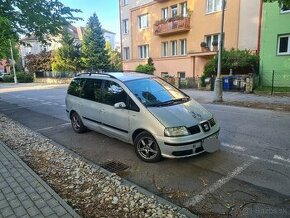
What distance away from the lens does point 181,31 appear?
79.7 ft

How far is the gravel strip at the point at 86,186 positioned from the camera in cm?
341

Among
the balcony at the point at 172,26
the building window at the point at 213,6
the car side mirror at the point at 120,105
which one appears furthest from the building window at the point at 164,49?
the car side mirror at the point at 120,105

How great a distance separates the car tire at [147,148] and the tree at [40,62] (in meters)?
43.0

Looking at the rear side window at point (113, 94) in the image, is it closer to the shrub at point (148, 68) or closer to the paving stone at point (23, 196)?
the paving stone at point (23, 196)

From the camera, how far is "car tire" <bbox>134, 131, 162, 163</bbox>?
4944 mm

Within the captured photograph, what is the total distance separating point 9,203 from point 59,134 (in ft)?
13.4

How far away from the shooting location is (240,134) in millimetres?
6852

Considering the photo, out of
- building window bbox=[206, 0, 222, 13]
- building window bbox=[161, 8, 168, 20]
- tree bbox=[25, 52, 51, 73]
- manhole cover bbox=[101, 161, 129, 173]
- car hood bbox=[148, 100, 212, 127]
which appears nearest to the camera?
car hood bbox=[148, 100, 212, 127]

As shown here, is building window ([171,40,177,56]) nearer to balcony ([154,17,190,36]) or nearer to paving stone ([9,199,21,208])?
balcony ([154,17,190,36])

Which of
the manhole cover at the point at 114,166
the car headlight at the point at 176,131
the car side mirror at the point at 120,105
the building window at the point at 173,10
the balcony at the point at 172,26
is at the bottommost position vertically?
the manhole cover at the point at 114,166

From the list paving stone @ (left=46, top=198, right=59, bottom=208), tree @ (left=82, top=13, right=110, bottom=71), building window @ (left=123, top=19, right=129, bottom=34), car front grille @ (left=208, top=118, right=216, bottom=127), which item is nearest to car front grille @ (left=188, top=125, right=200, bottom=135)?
car front grille @ (left=208, top=118, right=216, bottom=127)

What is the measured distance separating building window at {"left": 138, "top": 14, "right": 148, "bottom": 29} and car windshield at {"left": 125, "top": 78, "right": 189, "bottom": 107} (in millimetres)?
23721

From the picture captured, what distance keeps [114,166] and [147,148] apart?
742 millimetres

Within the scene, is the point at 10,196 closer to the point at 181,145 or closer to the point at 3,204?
the point at 3,204
